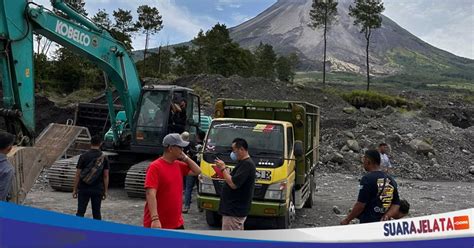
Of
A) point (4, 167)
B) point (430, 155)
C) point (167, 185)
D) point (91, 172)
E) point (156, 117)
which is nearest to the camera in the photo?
point (167, 185)

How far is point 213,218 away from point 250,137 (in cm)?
156

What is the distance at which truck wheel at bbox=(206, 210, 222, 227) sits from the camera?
9.06 metres

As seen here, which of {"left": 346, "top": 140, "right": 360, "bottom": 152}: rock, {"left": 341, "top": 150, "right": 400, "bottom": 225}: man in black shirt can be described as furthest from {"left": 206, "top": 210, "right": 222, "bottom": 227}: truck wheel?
{"left": 346, "top": 140, "right": 360, "bottom": 152}: rock

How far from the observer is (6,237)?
9.48 ft

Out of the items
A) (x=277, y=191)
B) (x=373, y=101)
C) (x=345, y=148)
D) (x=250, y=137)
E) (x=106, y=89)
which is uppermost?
(x=373, y=101)

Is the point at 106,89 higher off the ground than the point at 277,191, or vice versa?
the point at 106,89

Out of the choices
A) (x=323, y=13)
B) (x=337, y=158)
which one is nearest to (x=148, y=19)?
(x=323, y=13)

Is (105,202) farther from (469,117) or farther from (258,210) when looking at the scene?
(469,117)

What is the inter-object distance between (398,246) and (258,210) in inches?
191

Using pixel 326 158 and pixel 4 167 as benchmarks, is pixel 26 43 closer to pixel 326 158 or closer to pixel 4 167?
pixel 4 167

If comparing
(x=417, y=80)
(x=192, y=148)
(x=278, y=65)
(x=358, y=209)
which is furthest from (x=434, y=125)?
(x=417, y=80)

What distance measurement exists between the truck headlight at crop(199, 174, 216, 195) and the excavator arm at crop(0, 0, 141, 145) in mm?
2867

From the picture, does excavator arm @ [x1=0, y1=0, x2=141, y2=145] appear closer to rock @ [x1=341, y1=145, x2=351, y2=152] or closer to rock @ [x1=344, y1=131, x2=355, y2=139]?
rock @ [x1=341, y1=145, x2=351, y2=152]

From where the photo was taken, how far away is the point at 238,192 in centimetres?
Result: 581
